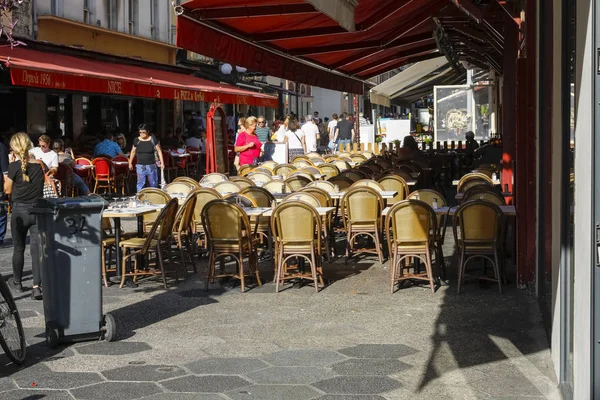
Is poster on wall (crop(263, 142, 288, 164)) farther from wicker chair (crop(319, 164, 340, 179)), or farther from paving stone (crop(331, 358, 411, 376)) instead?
paving stone (crop(331, 358, 411, 376))

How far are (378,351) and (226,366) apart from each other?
1.15 m

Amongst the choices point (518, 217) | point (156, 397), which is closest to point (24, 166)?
point (156, 397)

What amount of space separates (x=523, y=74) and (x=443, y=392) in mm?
4821

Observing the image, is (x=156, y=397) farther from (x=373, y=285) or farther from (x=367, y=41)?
(x=367, y=41)

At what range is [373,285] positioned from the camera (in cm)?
1072

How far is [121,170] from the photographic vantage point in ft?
71.6

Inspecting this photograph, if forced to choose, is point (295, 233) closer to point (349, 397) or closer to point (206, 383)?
point (206, 383)

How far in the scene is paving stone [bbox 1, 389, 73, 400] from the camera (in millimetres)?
6508

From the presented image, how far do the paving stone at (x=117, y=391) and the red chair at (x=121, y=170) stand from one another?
593 inches

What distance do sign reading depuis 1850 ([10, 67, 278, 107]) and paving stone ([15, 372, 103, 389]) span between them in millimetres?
9588

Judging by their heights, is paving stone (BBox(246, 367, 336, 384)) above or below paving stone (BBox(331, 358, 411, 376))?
below

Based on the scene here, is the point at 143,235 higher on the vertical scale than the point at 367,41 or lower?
lower

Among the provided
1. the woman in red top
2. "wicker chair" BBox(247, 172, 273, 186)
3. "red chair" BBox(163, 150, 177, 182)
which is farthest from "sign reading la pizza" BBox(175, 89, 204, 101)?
"wicker chair" BBox(247, 172, 273, 186)

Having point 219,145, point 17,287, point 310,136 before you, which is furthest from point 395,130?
point 17,287
